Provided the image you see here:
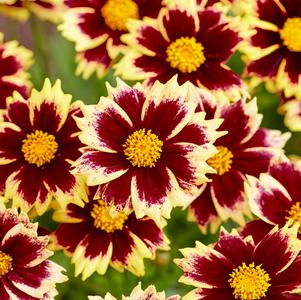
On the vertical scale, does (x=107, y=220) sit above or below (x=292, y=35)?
below

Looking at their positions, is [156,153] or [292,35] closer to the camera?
[156,153]

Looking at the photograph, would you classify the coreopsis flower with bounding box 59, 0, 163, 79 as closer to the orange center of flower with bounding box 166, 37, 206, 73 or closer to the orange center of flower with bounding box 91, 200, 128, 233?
the orange center of flower with bounding box 166, 37, 206, 73

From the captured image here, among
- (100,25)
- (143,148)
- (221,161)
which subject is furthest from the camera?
(100,25)

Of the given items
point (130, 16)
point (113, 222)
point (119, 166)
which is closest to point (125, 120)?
point (119, 166)

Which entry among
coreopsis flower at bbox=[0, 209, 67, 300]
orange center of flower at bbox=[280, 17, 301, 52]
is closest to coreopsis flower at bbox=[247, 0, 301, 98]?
orange center of flower at bbox=[280, 17, 301, 52]

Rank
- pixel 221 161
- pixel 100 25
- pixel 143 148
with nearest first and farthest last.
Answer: pixel 143 148
pixel 221 161
pixel 100 25

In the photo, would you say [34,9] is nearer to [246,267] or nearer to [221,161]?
[221,161]

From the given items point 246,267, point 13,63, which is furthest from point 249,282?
point 13,63
